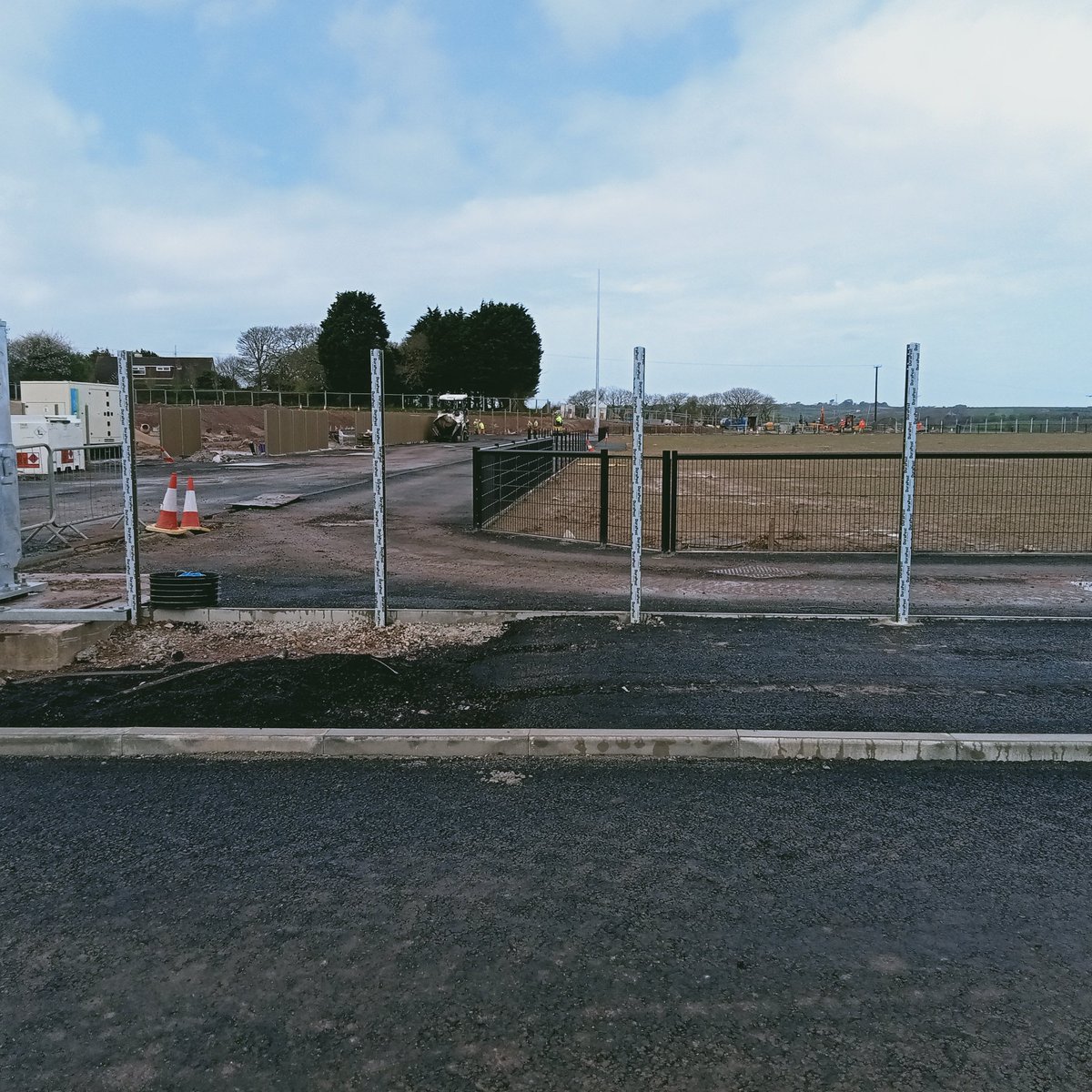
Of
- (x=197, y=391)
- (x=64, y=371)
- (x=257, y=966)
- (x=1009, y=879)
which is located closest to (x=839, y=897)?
(x=1009, y=879)

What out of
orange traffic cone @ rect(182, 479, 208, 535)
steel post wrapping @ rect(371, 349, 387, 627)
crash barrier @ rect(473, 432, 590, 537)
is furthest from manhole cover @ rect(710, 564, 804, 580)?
orange traffic cone @ rect(182, 479, 208, 535)

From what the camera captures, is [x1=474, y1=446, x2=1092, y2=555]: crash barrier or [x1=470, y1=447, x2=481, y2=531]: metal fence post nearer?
[x1=474, y1=446, x2=1092, y2=555]: crash barrier

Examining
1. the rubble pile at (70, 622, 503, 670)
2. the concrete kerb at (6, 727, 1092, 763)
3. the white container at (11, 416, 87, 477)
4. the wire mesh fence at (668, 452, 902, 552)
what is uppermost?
the white container at (11, 416, 87, 477)

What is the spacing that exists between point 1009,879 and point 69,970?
3534 mm

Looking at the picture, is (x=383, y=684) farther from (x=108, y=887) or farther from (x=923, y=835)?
(x=923, y=835)

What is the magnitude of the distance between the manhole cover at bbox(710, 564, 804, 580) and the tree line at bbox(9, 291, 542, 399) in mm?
50856

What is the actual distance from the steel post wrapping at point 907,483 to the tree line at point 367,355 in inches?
2118

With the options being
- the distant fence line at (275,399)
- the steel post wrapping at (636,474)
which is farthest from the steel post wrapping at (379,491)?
the distant fence line at (275,399)

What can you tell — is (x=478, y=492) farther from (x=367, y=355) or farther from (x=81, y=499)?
(x=367, y=355)

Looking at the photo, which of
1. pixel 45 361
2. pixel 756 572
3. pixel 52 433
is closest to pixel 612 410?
pixel 45 361

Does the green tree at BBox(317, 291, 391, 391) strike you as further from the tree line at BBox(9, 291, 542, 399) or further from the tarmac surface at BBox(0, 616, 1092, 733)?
the tarmac surface at BBox(0, 616, 1092, 733)

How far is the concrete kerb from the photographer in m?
5.37

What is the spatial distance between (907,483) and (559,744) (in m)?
4.61

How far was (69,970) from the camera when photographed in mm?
3311
